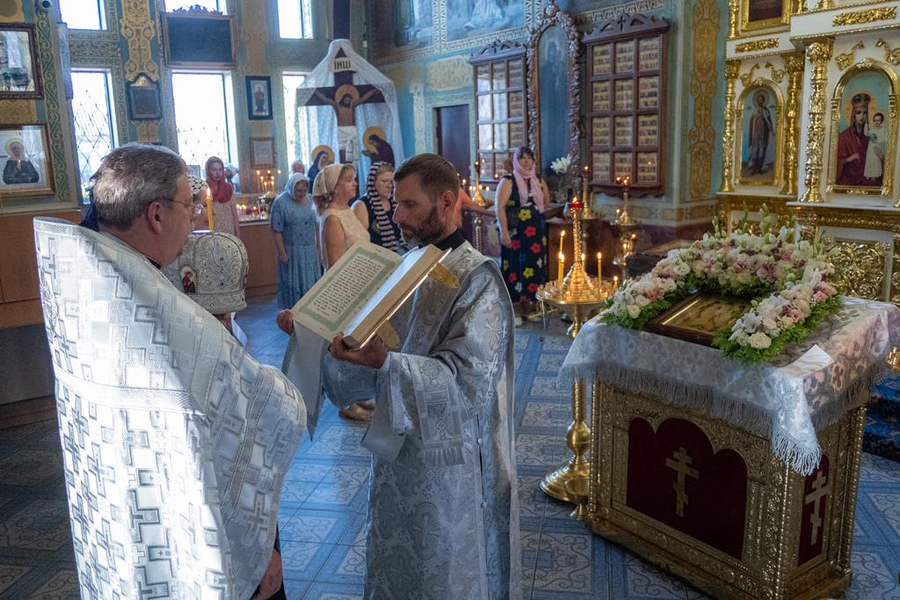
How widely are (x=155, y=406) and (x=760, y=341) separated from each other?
2.16 m

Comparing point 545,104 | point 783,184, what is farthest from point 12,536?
point 545,104

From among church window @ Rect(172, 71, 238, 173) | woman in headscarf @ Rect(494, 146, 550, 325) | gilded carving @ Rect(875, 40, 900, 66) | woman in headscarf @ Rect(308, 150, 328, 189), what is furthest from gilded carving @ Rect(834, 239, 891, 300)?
church window @ Rect(172, 71, 238, 173)

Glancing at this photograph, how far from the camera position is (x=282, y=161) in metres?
13.2

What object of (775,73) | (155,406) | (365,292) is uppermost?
(775,73)

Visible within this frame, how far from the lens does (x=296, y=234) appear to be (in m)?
7.03

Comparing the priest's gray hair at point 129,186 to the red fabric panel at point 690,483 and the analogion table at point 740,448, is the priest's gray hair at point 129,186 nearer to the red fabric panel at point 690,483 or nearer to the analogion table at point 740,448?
the analogion table at point 740,448

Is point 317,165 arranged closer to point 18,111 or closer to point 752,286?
point 18,111

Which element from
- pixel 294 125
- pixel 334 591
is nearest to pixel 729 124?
pixel 334 591

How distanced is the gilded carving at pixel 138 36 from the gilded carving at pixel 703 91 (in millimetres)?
8571

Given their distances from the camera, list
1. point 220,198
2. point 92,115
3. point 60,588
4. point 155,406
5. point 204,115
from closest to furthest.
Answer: point 155,406 < point 60,588 < point 220,198 < point 92,115 < point 204,115

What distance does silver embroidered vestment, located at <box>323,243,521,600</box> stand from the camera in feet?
6.86

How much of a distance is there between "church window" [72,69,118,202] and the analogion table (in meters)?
10.7

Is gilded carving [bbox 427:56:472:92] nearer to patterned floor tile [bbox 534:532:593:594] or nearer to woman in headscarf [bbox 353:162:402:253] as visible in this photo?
woman in headscarf [bbox 353:162:402:253]

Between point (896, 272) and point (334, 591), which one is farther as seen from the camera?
point (896, 272)
